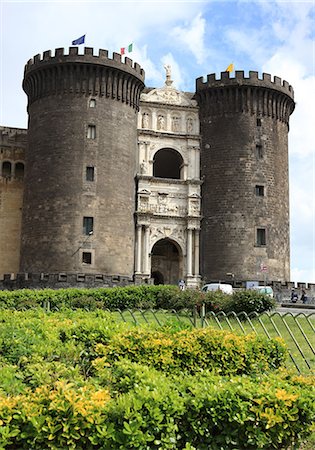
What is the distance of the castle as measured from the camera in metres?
36.6

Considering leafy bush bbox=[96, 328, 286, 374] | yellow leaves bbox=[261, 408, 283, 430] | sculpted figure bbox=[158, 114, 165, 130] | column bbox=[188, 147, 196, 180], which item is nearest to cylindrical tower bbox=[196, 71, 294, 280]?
column bbox=[188, 147, 196, 180]

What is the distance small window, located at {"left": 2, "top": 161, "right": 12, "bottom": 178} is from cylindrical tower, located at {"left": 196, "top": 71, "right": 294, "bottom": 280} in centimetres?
1477

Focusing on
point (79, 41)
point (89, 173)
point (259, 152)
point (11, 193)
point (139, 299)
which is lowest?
point (139, 299)

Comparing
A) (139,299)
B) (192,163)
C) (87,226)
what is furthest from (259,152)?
(139,299)

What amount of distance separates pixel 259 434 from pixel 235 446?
339 millimetres

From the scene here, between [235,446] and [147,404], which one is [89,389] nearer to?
[147,404]

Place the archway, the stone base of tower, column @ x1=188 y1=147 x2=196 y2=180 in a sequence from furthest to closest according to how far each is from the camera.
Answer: the archway, column @ x1=188 y1=147 x2=196 y2=180, the stone base of tower

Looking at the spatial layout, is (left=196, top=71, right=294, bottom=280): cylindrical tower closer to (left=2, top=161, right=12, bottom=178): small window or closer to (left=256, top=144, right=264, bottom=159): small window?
(left=256, top=144, right=264, bottom=159): small window

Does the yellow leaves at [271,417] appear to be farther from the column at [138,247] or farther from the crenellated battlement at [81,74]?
the crenellated battlement at [81,74]

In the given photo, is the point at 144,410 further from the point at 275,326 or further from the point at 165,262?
the point at 165,262

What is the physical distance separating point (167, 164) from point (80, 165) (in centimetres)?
1186

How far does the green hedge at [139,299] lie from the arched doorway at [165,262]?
16230 mm

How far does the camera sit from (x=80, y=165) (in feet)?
121

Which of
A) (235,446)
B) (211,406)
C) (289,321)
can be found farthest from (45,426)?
(289,321)
